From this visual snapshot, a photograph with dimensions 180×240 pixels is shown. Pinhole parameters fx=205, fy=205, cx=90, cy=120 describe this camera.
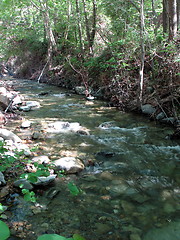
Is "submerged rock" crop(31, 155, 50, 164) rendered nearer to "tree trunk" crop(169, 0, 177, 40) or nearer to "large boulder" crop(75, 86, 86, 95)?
"tree trunk" crop(169, 0, 177, 40)

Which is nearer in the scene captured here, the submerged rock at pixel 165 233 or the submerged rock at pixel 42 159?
the submerged rock at pixel 165 233

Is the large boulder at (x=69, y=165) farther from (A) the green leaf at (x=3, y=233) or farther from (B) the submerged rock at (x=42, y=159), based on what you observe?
(A) the green leaf at (x=3, y=233)

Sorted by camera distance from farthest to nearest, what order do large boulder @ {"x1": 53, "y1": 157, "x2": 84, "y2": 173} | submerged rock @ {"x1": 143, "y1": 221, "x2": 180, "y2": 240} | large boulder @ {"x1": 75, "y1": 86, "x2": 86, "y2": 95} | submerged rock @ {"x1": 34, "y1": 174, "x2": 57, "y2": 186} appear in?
large boulder @ {"x1": 75, "y1": 86, "x2": 86, "y2": 95}
large boulder @ {"x1": 53, "y1": 157, "x2": 84, "y2": 173}
submerged rock @ {"x1": 34, "y1": 174, "x2": 57, "y2": 186}
submerged rock @ {"x1": 143, "y1": 221, "x2": 180, "y2": 240}

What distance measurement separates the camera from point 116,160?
404 centimetres

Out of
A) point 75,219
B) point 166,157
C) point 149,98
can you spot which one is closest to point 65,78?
point 149,98

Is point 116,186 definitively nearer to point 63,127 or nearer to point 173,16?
point 63,127

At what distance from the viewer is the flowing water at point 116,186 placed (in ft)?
7.58

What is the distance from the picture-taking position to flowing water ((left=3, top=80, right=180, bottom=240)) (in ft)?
7.58

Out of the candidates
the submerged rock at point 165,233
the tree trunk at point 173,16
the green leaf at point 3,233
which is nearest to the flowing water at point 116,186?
the submerged rock at point 165,233

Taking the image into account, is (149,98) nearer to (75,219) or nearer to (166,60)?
(166,60)

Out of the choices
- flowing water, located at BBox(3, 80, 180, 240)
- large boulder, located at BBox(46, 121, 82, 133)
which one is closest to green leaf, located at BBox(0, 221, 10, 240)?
flowing water, located at BBox(3, 80, 180, 240)

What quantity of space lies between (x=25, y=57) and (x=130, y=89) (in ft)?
63.1

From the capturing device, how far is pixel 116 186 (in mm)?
3145

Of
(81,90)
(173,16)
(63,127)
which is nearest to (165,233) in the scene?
(63,127)
